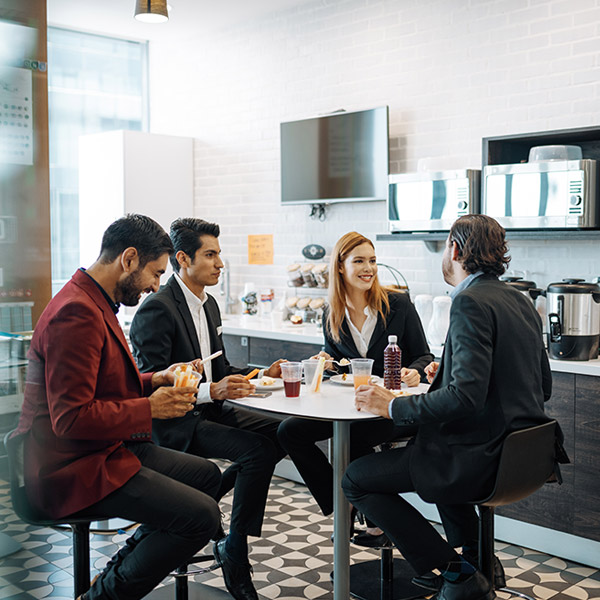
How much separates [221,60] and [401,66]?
5.86ft

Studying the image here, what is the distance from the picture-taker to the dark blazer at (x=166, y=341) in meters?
2.88

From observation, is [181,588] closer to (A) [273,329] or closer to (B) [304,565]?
(B) [304,565]

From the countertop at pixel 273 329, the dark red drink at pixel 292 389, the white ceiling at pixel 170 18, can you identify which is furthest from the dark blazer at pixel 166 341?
the white ceiling at pixel 170 18

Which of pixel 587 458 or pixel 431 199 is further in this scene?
pixel 431 199

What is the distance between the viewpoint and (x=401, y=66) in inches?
183

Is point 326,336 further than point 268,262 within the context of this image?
No

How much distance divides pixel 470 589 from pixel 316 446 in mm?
960

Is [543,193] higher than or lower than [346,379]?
higher

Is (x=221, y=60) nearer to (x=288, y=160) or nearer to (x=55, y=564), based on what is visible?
(x=288, y=160)

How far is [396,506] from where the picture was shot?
246 cm

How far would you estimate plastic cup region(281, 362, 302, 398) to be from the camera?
2.70 m

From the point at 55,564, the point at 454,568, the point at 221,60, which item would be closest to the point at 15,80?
the point at 454,568

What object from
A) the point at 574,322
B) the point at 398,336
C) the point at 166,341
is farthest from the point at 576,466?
the point at 166,341

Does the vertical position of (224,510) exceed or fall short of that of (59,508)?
it falls short
